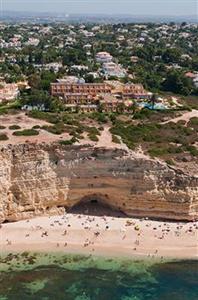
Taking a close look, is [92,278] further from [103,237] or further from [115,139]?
[115,139]

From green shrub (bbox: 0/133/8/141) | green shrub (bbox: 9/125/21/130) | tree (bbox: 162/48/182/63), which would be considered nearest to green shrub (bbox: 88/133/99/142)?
green shrub (bbox: 9/125/21/130)

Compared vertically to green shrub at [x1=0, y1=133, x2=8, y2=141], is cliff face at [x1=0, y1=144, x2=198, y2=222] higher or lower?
lower

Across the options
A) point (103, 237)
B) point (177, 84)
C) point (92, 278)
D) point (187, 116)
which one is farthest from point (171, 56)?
point (92, 278)

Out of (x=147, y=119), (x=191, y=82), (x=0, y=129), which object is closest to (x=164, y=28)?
(x=191, y=82)

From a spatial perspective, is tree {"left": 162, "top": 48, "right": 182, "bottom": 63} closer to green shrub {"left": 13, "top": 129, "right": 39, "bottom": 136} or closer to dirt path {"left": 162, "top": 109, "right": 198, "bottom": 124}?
dirt path {"left": 162, "top": 109, "right": 198, "bottom": 124}

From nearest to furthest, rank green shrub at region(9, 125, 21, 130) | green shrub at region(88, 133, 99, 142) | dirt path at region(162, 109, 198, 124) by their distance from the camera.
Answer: green shrub at region(88, 133, 99, 142), green shrub at region(9, 125, 21, 130), dirt path at region(162, 109, 198, 124)

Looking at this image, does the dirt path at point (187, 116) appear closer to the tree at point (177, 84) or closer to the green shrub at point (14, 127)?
the tree at point (177, 84)

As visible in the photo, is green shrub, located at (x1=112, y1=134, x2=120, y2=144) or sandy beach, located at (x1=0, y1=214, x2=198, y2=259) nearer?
sandy beach, located at (x1=0, y1=214, x2=198, y2=259)
